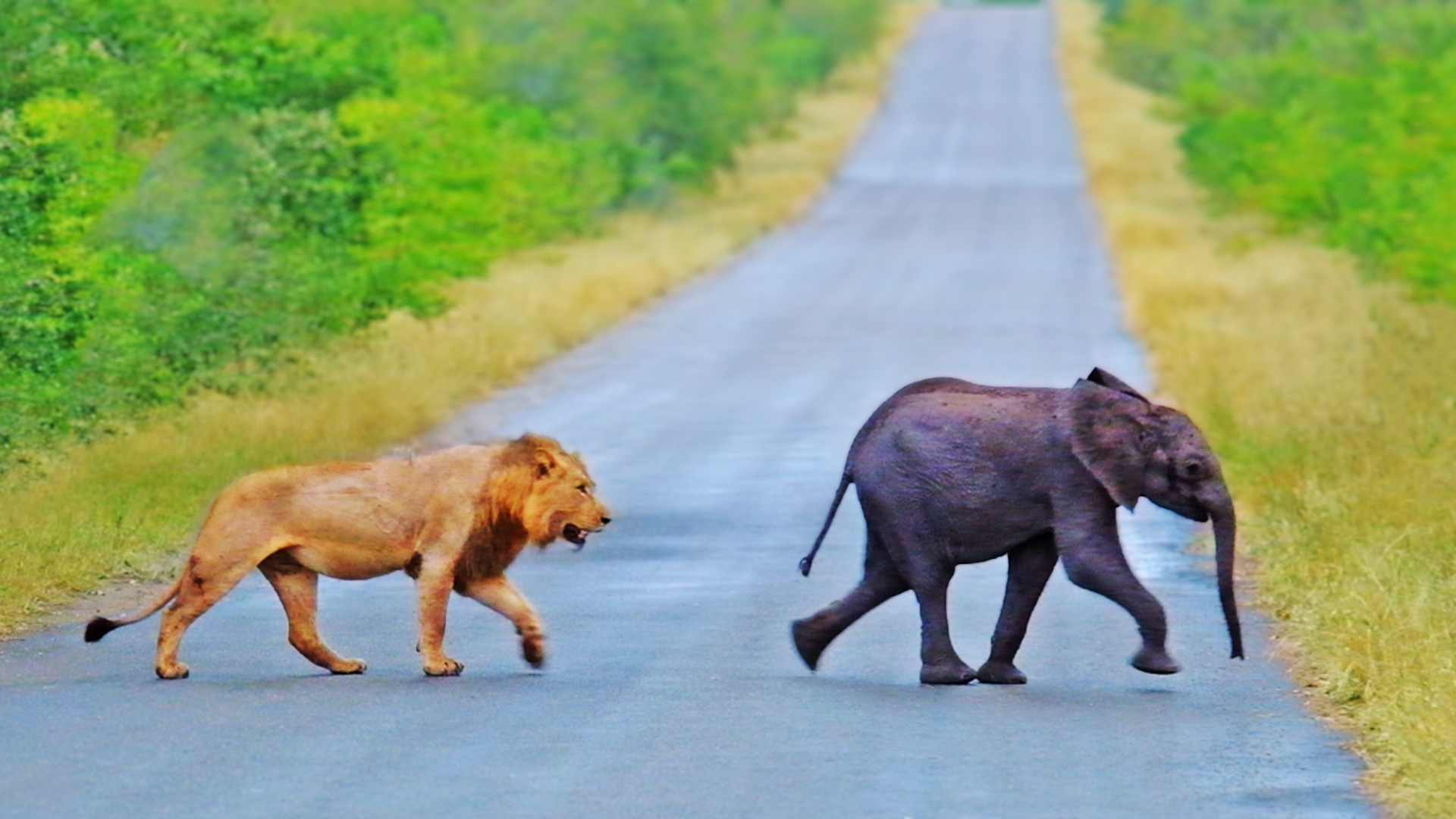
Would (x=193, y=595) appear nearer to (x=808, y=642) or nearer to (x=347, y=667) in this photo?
(x=347, y=667)

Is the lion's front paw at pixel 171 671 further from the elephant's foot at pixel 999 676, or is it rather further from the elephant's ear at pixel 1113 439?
the elephant's ear at pixel 1113 439

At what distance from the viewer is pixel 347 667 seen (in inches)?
457

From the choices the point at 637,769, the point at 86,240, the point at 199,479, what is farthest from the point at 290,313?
the point at 637,769

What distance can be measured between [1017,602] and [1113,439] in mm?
798

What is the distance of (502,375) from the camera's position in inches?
1134

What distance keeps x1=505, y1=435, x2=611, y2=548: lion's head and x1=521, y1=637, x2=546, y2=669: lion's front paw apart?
1.43 feet

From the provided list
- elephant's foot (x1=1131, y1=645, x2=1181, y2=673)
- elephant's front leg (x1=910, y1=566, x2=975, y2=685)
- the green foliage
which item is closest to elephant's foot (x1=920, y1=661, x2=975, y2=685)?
elephant's front leg (x1=910, y1=566, x2=975, y2=685)

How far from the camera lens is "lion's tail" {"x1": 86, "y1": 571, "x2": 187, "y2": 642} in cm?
1130

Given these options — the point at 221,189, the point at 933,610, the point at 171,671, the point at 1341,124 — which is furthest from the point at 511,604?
the point at 1341,124

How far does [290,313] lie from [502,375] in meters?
5.38

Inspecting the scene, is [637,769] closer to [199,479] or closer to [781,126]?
[199,479]

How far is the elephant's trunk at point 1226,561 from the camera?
11.3 metres

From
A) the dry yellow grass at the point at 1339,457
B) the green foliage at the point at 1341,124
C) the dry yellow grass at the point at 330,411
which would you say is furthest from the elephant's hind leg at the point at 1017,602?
the green foliage at the point at 1341,124

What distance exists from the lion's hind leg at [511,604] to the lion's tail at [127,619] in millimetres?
1201
